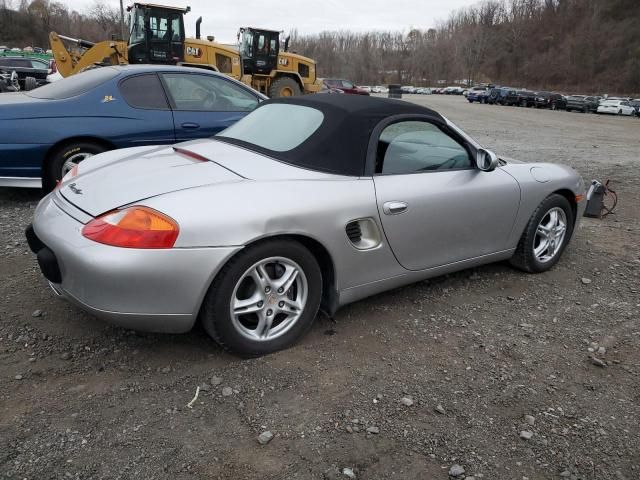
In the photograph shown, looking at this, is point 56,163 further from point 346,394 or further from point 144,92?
point 346,394

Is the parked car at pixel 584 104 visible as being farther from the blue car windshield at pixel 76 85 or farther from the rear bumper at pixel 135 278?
the rear bumper at pixel 135 278

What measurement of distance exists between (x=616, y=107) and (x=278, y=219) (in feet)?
148

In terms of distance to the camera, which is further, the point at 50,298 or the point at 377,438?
the point at 50,298

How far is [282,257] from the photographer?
2.65 metres

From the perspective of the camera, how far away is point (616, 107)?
1570 inches

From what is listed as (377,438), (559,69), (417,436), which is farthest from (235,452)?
(559,69)

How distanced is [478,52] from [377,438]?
125001 millimetres

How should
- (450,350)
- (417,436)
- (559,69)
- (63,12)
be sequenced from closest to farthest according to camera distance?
(417,436), (450,350), (559,69), (63,12)

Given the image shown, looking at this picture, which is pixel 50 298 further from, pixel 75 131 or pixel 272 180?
pixel 75 131

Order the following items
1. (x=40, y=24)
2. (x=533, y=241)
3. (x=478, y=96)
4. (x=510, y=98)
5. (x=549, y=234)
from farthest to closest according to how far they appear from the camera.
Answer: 1. (x=40, y=24)
2. (x=478, y=96)
3. (x=510, y=98)
4. (x=549, y=234)
5. (x=533, y=241)

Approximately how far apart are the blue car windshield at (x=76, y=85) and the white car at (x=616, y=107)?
4302cm

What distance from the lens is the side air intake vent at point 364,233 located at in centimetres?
291

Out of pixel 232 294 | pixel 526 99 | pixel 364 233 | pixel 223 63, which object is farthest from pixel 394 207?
pixel 526 99

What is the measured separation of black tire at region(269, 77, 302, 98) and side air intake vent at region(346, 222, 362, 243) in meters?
16.0
